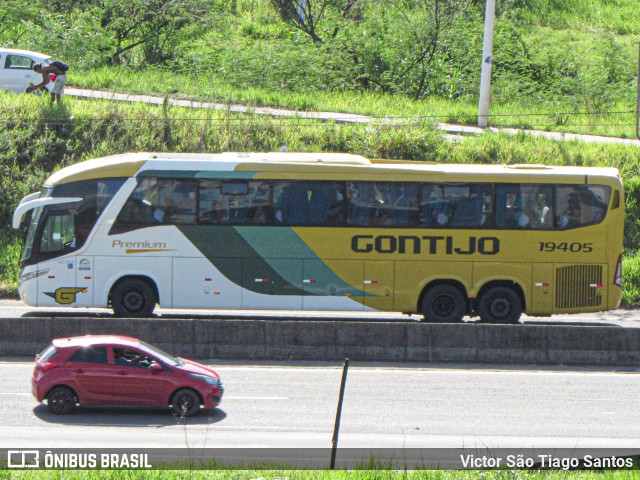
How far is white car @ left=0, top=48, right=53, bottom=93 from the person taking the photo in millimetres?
33750

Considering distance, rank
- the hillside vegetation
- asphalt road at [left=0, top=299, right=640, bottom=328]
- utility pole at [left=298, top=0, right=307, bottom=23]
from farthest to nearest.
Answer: utility pole at [left=298, top=0, right=307, bottom=23] < the hillside vegetation < asphalt road at [left=0, top=299, right=640, bottom=328]

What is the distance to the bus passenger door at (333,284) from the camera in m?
20.5

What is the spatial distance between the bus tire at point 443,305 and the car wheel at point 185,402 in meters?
7.30

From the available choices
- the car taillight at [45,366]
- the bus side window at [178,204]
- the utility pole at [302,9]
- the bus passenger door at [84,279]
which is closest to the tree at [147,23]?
the utility pole at [302,9]

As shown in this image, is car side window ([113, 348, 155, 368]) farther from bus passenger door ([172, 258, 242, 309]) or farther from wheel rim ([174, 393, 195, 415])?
bus passenger door ([172, 258, 242, 309])

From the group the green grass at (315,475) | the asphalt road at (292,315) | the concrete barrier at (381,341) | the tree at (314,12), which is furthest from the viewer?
the tree at (314,12)

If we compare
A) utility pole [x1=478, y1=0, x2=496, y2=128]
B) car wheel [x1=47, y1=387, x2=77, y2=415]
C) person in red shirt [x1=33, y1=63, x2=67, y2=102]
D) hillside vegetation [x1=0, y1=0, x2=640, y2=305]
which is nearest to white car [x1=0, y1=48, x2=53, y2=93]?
person in red shirt [x1=33, y1=63, x2=67, y2=102]

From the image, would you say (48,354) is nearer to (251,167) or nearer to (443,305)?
(251,167)

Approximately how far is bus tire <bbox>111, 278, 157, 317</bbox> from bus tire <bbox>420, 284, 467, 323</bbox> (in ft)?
19.8

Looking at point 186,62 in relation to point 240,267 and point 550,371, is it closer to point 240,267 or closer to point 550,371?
point 240,267

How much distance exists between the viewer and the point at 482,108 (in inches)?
1335

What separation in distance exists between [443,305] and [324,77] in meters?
21.8

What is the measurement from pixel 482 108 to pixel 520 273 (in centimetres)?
1440

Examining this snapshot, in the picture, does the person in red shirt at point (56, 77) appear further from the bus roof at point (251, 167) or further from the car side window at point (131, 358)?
the car side window at point (131, 358)
